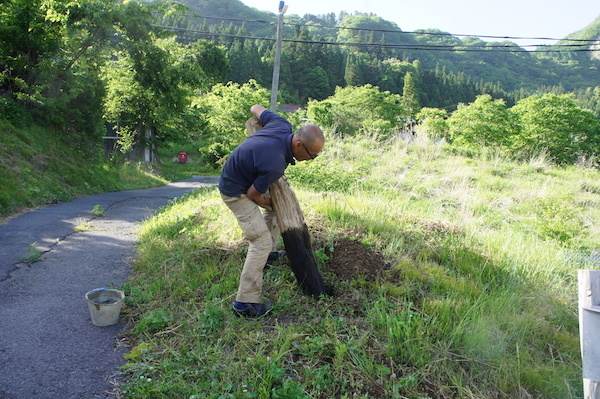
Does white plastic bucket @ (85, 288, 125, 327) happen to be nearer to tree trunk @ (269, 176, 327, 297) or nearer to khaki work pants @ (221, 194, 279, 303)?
khaki work pants @ (221, 194, 279, 303)

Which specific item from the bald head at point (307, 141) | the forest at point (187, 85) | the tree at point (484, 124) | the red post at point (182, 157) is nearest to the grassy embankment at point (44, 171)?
the forest at point (187, 85)

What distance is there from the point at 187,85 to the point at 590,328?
21.0 metres

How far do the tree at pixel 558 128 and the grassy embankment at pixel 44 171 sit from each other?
91.4 feet

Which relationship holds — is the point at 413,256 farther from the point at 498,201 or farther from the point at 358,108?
the point at 358,108

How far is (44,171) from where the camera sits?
11.8m

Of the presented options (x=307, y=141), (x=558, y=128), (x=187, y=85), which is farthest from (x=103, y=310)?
(x=558, y=128)

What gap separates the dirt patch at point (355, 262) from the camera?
450cm

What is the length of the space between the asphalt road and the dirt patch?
2177 millimetres

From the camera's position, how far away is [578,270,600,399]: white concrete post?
226cm

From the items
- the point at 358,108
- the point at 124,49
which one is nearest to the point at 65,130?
the point at 124,49

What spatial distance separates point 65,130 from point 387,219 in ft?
41.2

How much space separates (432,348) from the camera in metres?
3.46

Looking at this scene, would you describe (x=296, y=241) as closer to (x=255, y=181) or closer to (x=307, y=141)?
(x=255, y=181)

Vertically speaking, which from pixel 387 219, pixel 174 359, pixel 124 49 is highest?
pixel 124 49
